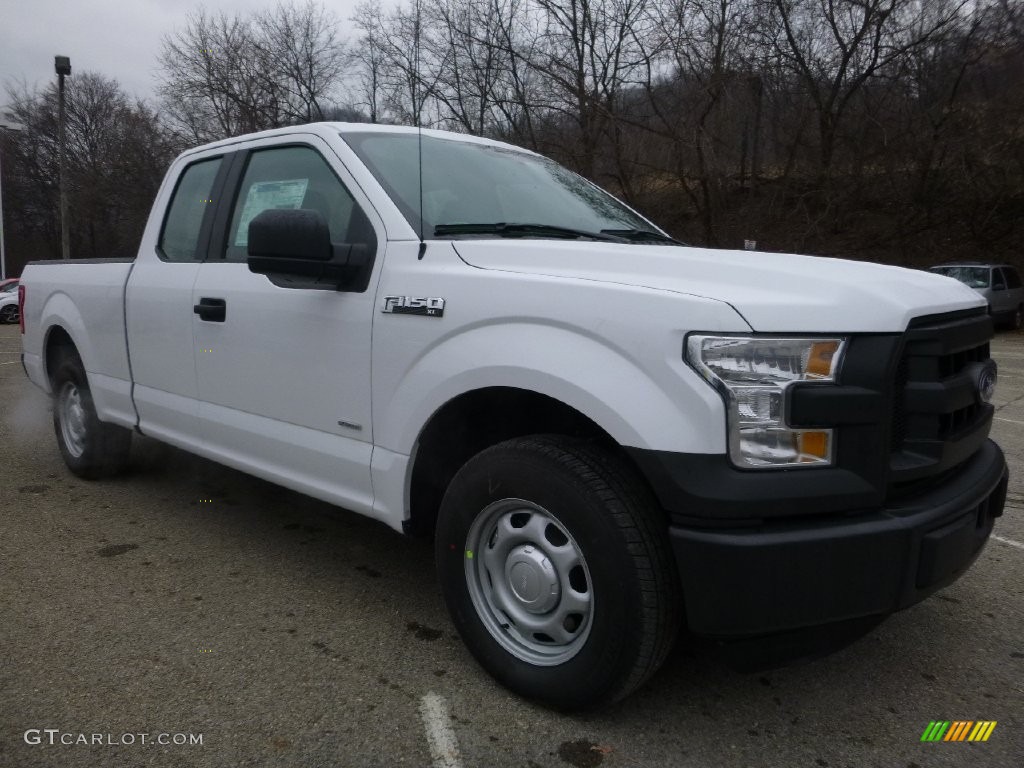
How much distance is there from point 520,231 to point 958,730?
218 cm

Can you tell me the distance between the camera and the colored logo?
243 centimetres

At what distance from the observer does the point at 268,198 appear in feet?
12.0

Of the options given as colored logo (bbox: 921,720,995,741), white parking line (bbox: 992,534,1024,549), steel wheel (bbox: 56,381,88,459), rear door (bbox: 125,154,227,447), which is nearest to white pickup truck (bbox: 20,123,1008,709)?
rear door (bbox: 125,154,227,447)

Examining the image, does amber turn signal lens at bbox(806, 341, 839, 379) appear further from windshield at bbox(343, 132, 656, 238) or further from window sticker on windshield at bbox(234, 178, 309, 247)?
window sticker on windshield at bbox(234, 178, 309, 247)

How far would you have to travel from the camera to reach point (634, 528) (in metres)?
2.19

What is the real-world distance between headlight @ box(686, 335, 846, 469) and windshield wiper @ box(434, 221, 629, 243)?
1176 mm

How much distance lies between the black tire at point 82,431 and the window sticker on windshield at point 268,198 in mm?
1875

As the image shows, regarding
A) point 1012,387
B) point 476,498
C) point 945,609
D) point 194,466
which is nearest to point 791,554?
point 476,498

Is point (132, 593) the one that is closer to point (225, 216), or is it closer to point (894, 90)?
point (225, 216)

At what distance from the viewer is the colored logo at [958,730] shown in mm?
2430

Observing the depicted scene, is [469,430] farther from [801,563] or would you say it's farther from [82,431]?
[82,431]

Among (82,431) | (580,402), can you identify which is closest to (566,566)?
(580,402)

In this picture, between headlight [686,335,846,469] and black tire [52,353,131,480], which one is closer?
headlight [686,335,846,469]

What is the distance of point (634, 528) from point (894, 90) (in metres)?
25.5
